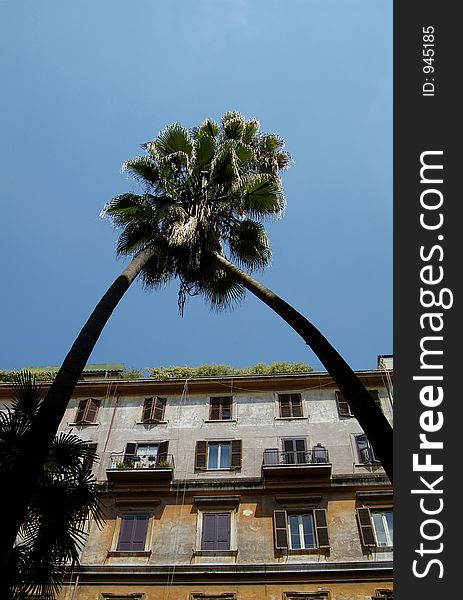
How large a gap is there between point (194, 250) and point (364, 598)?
13663 mm

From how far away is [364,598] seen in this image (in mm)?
19531

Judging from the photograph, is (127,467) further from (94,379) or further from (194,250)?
(194,250)

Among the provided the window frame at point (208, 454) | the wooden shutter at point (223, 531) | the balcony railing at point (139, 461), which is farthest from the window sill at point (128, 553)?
the window frame at point (208, 454)

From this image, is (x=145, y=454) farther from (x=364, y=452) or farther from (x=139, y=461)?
(x=364, y=452)

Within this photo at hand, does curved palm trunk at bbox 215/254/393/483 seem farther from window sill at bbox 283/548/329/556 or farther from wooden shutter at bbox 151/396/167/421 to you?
wooden shutter at bbox 151/396/167/421

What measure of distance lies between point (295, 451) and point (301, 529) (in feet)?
11.0

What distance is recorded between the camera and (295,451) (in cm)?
2408

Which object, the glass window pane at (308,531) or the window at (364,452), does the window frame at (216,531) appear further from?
the window at (364,452)

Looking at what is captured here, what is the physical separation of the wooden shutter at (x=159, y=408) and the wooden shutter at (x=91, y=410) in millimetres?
2705

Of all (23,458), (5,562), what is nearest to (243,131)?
(23,458)

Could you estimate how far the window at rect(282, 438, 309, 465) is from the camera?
2366 centimetres

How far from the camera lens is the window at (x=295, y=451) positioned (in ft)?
77.6

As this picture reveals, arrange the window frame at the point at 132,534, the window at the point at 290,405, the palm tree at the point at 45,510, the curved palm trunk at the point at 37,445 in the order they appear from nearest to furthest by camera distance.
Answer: the curved palm trunk at the point at 37,445 → the palm tree at the point at 45,510 → the window frame at the point at 132,534 → the window at the point at 290,405

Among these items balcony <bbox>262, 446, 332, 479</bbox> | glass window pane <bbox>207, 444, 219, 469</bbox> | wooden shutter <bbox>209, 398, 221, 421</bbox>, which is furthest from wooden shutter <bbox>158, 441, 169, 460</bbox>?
balcony <bbox>262, 446, 332, 479</bbox>
